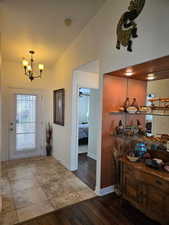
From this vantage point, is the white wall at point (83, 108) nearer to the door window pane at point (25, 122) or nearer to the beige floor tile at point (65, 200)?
the door window pane at point (25, 122)

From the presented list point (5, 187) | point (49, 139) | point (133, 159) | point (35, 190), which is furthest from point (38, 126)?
point (133, 159)

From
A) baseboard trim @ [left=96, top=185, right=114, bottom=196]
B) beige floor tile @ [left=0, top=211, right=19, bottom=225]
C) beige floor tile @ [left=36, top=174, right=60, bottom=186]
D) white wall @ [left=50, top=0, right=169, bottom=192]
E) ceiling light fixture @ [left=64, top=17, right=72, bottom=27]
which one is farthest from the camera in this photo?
beige floor tile @ [left=36, top=174, right=60, bottom=186]

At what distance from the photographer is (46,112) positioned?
491cm

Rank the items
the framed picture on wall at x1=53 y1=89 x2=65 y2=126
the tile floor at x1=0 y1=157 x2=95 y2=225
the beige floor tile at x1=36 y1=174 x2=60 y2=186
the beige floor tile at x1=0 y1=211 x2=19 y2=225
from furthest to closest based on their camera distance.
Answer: the framed picture on wall at x1=53 y1=89 x2=65 y2=126 < the beige floor tile at x1=36 y1=174 x2=60 y2=186 < the tile floor at x1=0 y1=157 x2=95 y2=225 < the beige floor tile at x1=0 y1=211 x2=19 y2=225

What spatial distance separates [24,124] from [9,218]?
9.37 ft

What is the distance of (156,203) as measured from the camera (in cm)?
192

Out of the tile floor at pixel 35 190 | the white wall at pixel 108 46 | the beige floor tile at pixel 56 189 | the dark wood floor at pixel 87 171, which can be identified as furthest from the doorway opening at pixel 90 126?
the beige floor tile at pixel 56 189

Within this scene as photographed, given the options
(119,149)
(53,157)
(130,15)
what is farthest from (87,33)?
(53,157)

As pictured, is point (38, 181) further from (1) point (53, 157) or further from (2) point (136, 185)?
(2) point (136, 185)

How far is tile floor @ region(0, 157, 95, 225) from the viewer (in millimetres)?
2250

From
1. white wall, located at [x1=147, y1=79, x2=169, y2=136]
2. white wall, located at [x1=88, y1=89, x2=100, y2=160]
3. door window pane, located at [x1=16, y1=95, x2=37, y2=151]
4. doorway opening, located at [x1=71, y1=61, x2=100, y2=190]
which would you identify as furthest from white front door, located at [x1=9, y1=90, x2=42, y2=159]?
white wall, located at [x1=147, y1=79, x2=169, y2=136]

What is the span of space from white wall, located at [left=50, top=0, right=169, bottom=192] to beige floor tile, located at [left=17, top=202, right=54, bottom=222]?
1003 millimetres

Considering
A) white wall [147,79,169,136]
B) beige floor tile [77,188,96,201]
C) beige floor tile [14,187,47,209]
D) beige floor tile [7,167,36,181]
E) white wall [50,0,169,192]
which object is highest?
white wall [50,0,169,192]

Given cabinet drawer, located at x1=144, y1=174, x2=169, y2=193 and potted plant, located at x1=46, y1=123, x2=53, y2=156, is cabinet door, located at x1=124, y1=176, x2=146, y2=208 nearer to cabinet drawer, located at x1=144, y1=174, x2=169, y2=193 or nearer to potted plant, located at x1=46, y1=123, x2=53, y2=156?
cabinet drawer, located at x1=144, y1=174, x2=169, y2=193
